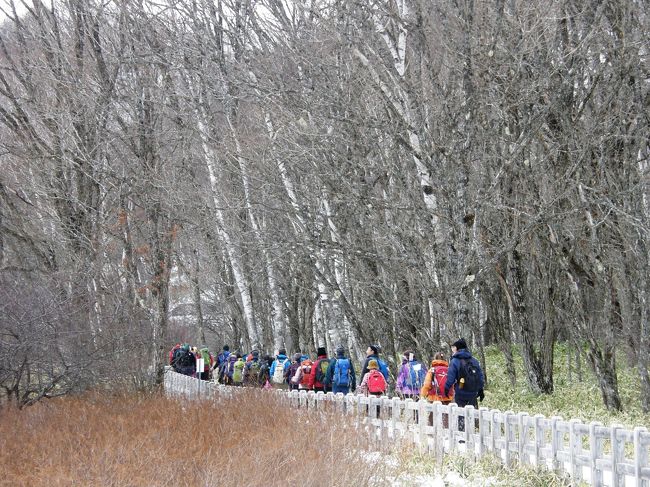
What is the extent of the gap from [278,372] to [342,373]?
323 centimetres

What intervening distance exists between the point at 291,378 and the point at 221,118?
12.7 m

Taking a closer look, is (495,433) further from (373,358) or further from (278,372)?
(278,372)

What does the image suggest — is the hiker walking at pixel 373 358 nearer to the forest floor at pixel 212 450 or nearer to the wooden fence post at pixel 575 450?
the forest floor at pixel 212 450

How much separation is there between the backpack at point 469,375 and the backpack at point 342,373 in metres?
4.29

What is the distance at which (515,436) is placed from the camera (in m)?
9.95

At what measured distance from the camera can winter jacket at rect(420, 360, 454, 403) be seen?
12.2m

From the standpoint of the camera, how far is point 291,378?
1728 cm

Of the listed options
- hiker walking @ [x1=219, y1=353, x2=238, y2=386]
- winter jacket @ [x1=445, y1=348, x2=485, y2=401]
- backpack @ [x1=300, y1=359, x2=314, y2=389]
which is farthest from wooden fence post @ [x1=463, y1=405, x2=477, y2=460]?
hiker walking @ [x1=219, y1=353, x2=238, y2=386]

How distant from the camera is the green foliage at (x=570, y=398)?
544 inches

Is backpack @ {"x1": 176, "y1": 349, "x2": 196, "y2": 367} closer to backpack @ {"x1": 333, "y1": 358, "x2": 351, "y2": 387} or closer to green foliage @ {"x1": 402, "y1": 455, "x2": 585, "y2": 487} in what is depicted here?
backpack @ {"x1": 333, "y1": 358, "x2": 351, "y2": 387}

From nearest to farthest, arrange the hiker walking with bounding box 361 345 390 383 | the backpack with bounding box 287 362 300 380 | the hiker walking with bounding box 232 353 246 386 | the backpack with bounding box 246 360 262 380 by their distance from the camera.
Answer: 1. the hiker walking with bounding box 361 345 390 383
2. the backpack with bounding box 287 362 300 380
3. the backpack with bounding box 246 360 262 380
4. the hiker walking with bounding box 232 353 246 386

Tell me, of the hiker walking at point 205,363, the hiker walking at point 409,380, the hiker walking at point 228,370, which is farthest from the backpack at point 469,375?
the hiker walking at point 205,363

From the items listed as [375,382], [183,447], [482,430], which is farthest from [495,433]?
[375,382]

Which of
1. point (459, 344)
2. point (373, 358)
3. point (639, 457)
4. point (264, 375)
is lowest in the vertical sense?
point (639, 457)
